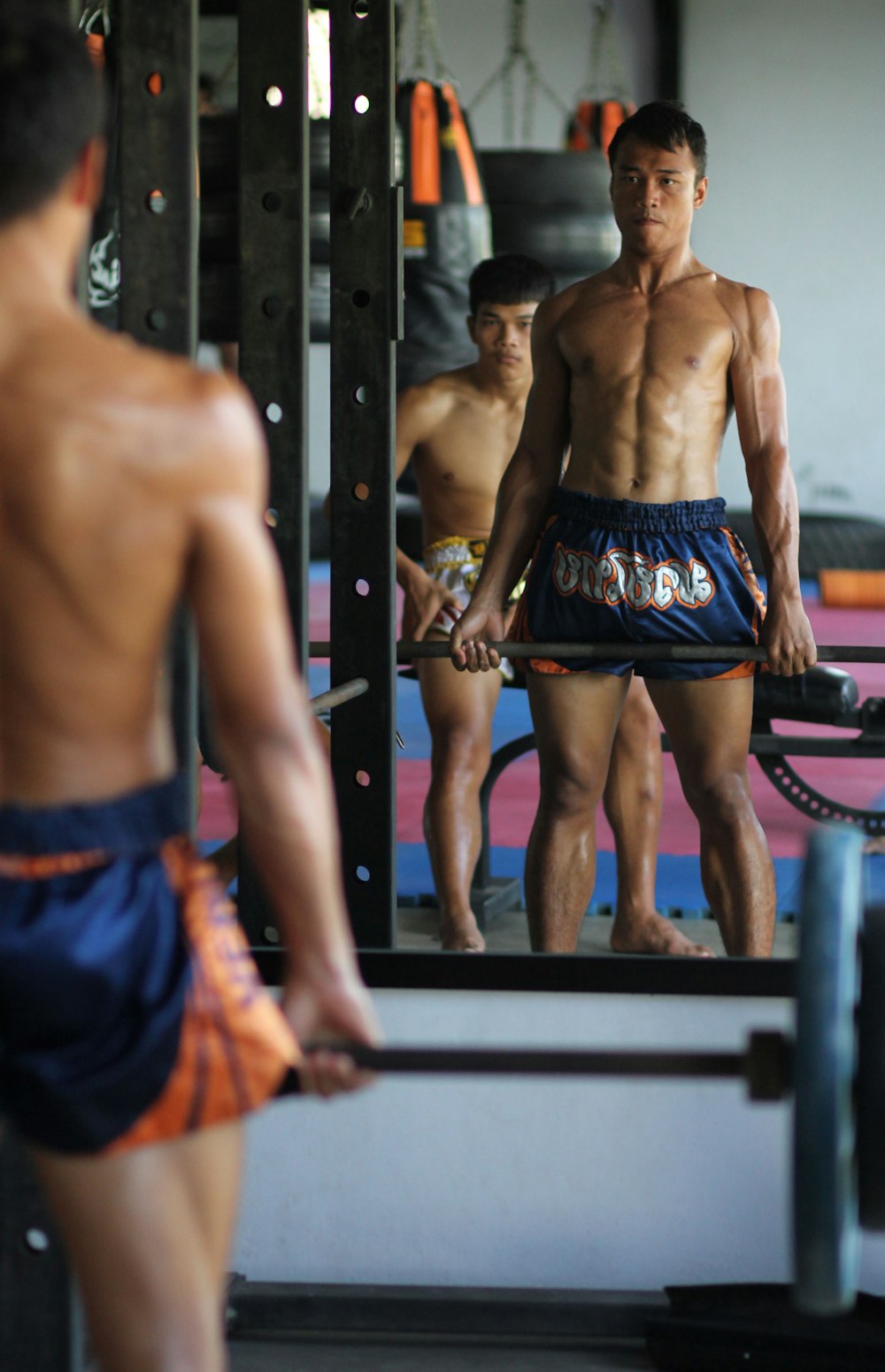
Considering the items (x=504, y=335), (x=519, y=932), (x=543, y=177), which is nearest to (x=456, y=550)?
(x=504, y=335)

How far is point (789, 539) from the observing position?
2771 mm

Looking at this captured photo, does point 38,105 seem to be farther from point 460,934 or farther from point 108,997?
point 460,934

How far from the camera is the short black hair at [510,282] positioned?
3799 millimetres

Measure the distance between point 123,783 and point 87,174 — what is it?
0.41m

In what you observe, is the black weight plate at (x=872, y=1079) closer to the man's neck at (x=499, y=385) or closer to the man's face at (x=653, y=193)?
the man's face at (x=653, y=193)

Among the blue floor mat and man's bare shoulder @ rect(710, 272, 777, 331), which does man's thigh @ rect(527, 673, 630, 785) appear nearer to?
man's bare shoulder @ rect(710, 272, 777, 331)

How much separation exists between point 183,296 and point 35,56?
33.0 inches

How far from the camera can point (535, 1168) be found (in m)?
2.30

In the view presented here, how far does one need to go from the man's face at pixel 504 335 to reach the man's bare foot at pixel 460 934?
4.23 feet

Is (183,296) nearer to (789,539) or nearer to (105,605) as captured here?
(105,605)

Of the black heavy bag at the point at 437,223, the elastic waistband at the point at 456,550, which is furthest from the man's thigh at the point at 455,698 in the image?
the black heavy bag at the point at 437,223

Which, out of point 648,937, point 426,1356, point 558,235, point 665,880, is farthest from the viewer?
point 558,235

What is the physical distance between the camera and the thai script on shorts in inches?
111

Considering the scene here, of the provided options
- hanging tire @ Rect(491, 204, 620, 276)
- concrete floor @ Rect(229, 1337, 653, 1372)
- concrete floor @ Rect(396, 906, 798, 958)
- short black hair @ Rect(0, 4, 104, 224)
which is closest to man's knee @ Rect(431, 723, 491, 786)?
concrete floor @ Rect(396, 906, 798, 958)
